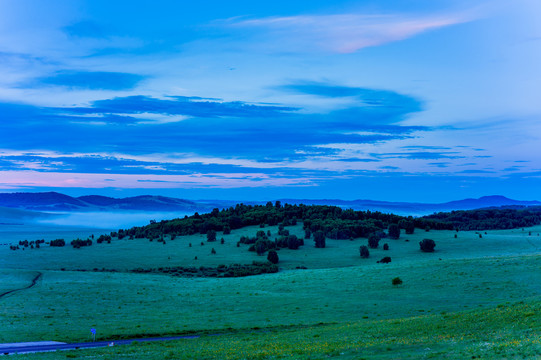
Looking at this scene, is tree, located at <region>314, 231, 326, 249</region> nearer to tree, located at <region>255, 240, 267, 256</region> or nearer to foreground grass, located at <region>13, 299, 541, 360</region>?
tree, located at <region>255, 240, 267, 256</region>

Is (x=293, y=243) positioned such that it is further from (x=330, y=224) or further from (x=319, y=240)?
(x=330, y=224)

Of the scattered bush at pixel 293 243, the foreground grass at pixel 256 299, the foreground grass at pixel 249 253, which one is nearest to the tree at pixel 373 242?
the foreground grass at pixel 249 253

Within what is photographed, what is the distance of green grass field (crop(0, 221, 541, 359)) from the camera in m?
29.5

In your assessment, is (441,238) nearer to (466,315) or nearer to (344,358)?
(466,315)

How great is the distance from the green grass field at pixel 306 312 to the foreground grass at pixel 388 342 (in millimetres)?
77

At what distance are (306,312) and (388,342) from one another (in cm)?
2213

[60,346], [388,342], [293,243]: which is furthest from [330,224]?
[388,342]

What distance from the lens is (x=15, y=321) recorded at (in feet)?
151

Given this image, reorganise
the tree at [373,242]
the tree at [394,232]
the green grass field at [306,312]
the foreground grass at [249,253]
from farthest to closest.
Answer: the tree at [394,232]
the tree at [373,242]
the foreground grass at [249,253]
the green grass field at [306,312]

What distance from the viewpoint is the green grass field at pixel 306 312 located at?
29.5m

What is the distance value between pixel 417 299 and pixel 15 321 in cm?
4194

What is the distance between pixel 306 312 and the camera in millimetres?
51656

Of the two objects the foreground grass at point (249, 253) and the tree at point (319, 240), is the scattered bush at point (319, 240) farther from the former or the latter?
the foreground grass at point (249, 253)

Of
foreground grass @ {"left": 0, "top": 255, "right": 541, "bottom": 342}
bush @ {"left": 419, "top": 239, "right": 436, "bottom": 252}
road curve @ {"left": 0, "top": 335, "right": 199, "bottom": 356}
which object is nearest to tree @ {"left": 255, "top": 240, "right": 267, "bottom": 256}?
bush @ {"left": 419, "top": 239, "right": 436, "bottom": 252}
